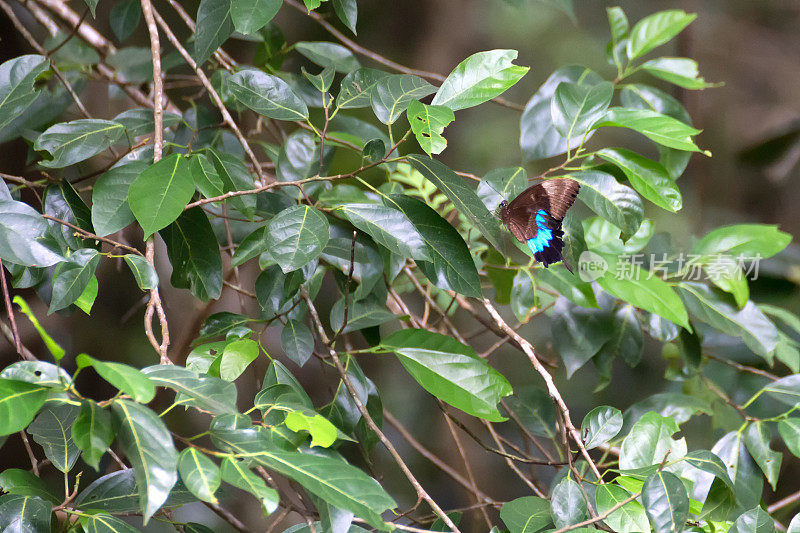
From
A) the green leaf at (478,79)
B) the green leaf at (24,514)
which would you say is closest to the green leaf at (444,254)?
the green leaf at (478,79)

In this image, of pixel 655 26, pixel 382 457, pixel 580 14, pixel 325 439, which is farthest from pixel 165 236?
pixel 580 14

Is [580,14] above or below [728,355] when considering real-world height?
above

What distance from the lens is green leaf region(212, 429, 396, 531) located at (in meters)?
0.47

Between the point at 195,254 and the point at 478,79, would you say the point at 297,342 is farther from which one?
the point at 478,79

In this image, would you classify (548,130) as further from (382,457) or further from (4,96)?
(382,457)

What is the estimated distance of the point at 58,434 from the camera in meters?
0.64

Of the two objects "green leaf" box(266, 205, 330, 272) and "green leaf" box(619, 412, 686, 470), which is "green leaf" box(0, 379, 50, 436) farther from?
"green leaf" box(619, 412, 686, 470)

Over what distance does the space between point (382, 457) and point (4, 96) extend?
1689mm

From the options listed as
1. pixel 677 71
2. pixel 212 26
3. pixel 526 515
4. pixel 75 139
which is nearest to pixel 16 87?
pixel 75 139

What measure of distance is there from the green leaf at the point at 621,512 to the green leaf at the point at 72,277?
1.73 ft

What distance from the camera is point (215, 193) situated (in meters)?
0.70

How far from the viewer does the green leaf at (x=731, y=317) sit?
3.30 ft

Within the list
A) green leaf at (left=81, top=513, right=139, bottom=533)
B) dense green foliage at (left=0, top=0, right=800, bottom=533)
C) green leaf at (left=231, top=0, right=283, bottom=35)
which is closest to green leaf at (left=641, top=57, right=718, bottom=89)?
dense green foliage at (left=0, top=0, right=800, bottom=533)

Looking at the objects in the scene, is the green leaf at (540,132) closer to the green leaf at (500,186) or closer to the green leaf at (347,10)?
the green leaf at (500,186)
